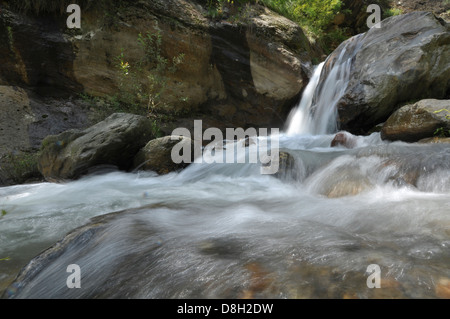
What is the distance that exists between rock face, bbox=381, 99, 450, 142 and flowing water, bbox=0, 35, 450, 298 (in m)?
0.47

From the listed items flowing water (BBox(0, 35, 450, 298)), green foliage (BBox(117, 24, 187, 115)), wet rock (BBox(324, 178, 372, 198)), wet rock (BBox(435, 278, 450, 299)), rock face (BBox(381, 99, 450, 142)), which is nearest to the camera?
wet rock (BBox(435, 278, 450, 299))

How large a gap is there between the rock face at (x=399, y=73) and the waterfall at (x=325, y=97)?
46cm

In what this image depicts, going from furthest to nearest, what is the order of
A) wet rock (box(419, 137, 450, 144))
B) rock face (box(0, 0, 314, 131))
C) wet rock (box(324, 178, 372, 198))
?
rock face (box(0, 0, 314, 131))
wet rock (box(419, 137, 450, 144))
wet rock (box(324, 178, 372, 198))

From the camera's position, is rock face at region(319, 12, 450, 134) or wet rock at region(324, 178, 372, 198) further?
rock face at region(319, 12, 450, 134)

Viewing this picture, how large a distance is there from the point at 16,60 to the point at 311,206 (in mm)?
7948

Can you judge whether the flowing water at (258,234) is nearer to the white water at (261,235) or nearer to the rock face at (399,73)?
the white water at (261,235)

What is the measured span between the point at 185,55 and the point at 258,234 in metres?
7.22

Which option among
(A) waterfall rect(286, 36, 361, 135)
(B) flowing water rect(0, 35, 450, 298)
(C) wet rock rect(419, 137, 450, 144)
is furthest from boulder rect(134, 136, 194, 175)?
(C) wet rock rect(419, 137, 450, 144)

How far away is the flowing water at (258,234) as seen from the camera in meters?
1.10

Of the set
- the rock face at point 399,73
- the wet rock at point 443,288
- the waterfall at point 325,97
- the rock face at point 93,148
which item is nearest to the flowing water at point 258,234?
the wet rock at point 443,288

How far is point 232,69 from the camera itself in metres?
8.20

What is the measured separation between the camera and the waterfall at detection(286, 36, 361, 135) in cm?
595

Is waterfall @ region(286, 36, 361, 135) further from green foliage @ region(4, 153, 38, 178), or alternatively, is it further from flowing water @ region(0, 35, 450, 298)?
green foliage @ region(4, 153, 38, 178)
